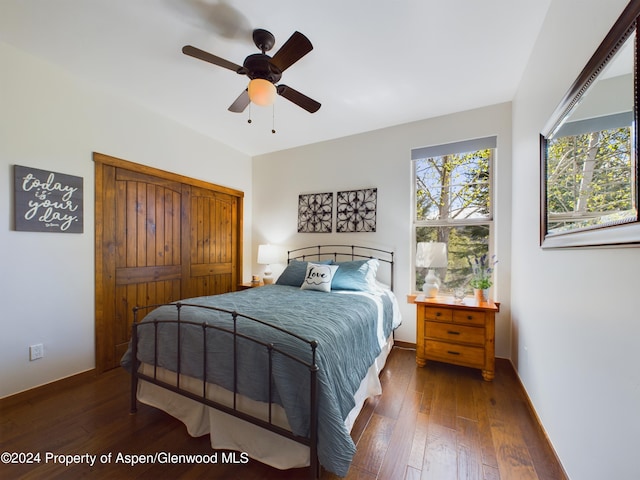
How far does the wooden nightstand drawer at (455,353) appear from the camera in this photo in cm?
238

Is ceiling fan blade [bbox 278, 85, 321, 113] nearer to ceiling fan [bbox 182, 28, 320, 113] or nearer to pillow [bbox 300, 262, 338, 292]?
ceiling fan [bbox 182, 28, 320, 113]

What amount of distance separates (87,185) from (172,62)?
4.50 feet

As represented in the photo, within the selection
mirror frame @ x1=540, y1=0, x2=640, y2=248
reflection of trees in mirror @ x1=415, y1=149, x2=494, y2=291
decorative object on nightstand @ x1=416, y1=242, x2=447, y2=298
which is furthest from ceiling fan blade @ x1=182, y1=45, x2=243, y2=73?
reflection of trees in mirror @ x1=415, y1=149, x2=494, y2=291

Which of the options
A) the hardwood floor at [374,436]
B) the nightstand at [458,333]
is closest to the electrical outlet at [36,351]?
the hardwood floor at [374,436]

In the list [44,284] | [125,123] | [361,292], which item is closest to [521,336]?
[361,292]

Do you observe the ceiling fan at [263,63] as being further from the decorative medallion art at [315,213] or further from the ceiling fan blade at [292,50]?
the decorative medallion art at [315,213]

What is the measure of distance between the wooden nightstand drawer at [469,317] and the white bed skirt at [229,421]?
1144 millimetres

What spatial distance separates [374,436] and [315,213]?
2683mm

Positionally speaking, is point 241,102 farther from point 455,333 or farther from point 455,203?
point 455,333

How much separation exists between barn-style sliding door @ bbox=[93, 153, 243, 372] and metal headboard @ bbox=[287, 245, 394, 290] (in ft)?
3.80

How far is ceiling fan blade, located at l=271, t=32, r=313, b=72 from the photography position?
5.00 feet

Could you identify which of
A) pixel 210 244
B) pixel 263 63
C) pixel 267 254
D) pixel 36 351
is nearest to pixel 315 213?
pixel 267 254

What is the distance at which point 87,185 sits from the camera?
2422 millimetres

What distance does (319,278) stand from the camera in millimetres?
2812
